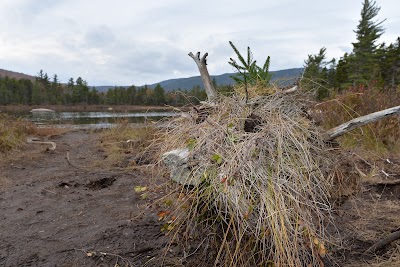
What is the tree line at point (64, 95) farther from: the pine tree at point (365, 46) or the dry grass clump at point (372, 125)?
the dry grass clump at point (372, 125)

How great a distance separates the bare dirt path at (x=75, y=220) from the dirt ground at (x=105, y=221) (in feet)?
0.03

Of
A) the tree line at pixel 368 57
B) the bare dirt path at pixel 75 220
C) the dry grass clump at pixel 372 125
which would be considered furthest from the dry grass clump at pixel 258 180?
the tree line at pixel 368 57

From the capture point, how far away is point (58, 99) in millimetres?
75938

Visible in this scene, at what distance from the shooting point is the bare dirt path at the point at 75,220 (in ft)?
10.6

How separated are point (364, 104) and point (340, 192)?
6.81 m

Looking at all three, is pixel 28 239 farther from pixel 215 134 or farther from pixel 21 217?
pixel 215 134

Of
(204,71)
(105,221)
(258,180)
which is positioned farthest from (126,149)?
(258,180)

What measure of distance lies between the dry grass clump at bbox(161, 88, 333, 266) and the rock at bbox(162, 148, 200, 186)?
3.0 inches

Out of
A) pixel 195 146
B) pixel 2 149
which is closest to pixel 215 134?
pixel 195 146

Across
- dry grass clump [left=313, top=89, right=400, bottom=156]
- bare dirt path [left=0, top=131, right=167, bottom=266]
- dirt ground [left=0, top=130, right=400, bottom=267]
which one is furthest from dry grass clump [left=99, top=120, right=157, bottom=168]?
dry grass clump [left=313, top=89, right=400, bottom=156]

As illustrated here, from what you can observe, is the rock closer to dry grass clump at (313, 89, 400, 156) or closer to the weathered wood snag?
the weathered wood snag

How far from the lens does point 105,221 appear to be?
162 inches

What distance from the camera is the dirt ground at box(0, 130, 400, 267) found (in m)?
3.15

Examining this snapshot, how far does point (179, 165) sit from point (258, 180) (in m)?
0.69
